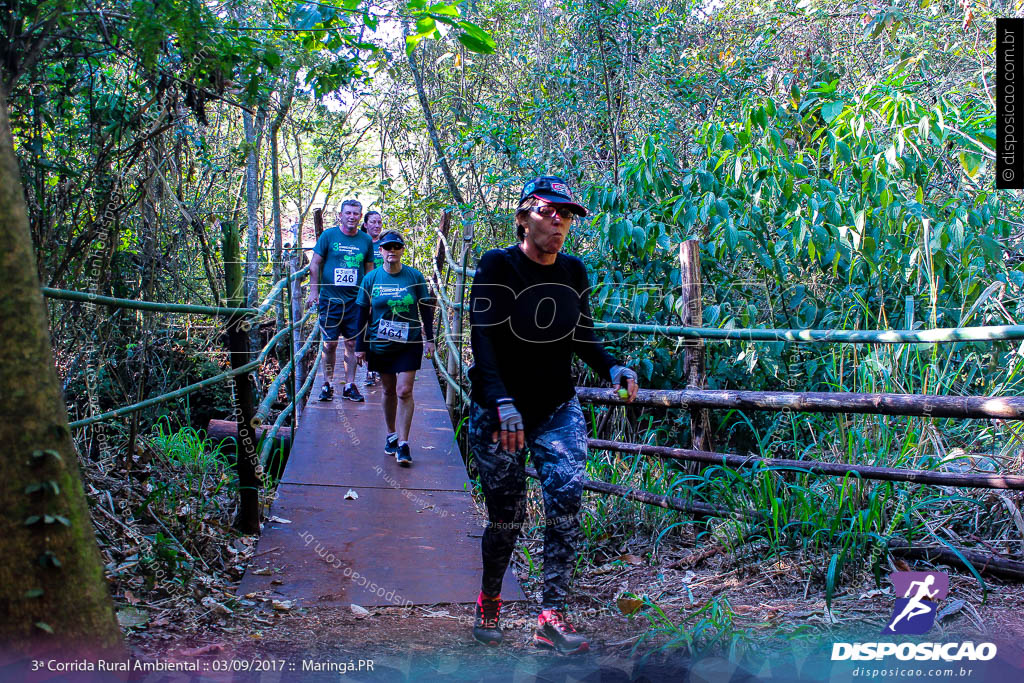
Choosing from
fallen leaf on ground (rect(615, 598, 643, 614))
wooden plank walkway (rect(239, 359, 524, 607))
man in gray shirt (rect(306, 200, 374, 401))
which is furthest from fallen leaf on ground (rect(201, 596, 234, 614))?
man in gray shirt (rect(306, 200, 374, 401))

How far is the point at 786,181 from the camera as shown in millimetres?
4926

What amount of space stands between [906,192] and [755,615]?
413cm

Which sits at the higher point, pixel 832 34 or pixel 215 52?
pixel 832 34

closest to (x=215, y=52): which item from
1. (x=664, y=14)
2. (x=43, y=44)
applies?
(x=43, y=44)

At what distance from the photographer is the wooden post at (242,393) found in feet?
12.2

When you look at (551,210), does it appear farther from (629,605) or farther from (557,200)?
(629,605)

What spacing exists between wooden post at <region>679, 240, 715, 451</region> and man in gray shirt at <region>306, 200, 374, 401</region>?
3.49 metres

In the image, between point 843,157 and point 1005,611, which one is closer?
point 1005,611

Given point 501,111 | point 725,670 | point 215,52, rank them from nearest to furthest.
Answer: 1. point 725,670
2. point 215,52
3. point 501,111

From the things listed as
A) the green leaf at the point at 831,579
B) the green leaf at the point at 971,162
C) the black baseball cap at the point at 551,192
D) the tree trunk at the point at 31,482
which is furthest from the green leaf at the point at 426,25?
the green leaf at the point at 971,162

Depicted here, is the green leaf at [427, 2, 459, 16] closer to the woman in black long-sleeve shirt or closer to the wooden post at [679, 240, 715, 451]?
the woman in black long-sleeve shirt

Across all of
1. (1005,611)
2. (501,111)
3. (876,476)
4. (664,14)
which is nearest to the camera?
(1005,611)

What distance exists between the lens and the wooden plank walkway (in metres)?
3.54

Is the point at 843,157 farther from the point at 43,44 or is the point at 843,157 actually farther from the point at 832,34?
the point at 832,34
